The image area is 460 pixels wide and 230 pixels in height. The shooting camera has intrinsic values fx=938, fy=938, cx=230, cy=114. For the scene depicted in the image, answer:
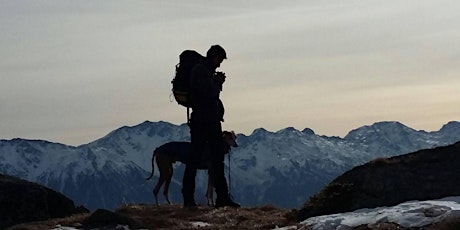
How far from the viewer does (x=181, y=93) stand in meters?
18.9

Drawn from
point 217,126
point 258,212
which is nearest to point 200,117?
point 217,126

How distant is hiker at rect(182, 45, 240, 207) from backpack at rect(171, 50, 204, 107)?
0.55 ft

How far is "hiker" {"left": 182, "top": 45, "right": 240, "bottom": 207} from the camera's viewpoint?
1855 cm

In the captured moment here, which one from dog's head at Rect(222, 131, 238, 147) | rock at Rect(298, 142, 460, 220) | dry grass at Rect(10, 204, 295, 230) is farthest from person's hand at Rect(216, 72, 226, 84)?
dog's head at Rect(222, 131, 238, 147)

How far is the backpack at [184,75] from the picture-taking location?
18.8 meters

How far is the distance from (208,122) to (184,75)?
106 centimetres

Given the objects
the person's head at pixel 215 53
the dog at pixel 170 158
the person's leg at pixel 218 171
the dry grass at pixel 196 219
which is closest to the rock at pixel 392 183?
the dry grass at pixel 196 219

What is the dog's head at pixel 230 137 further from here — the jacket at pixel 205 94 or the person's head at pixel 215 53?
the person's head at pixel 215 53

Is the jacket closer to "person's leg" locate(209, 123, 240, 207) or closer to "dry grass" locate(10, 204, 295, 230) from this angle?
"person's leg" locate(209, 123, 240, 207)

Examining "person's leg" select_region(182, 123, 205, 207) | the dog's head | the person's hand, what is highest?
the person's hand

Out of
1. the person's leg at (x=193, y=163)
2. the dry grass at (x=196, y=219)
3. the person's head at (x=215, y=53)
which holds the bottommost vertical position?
the dry grass at (x=196, y=219)

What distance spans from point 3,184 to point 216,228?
21.7 ft

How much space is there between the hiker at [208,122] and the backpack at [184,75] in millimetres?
167

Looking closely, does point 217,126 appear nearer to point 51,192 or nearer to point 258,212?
point 258,212
